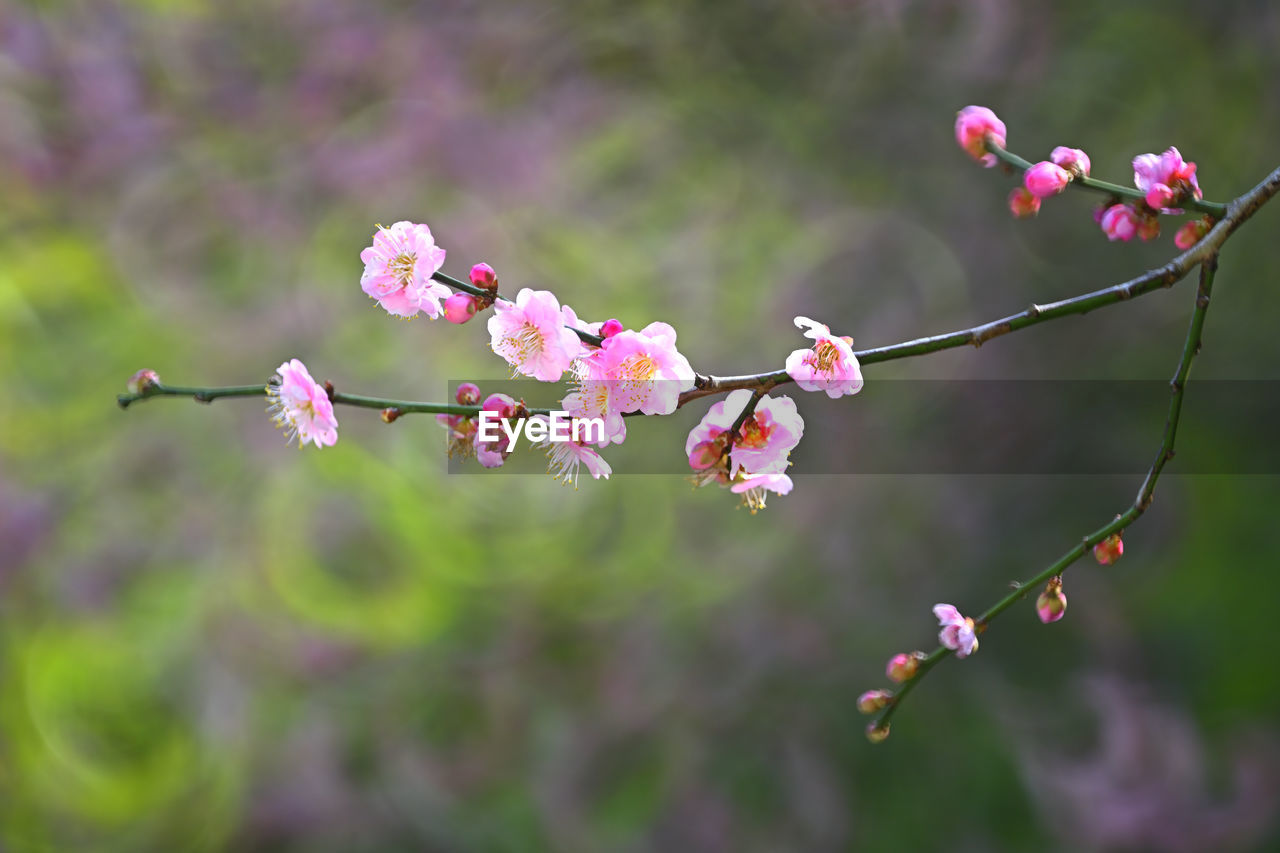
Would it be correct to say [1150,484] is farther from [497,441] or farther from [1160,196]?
[497,441]

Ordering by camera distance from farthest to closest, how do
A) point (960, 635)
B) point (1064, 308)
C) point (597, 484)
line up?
point (597, 484), point (960, 635), point (1064, 308)

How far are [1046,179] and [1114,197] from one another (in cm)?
5

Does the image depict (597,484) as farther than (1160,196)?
Yes

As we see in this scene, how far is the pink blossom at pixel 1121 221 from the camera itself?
511 millimetres

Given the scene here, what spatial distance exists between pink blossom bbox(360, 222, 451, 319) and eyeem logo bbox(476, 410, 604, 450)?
0.06m

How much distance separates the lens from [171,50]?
1495 millimetres

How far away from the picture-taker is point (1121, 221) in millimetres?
513

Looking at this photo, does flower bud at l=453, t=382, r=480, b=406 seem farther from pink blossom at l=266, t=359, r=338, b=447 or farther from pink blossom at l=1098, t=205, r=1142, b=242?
pink blossom at l=1098, t=205, r=1142, b=242

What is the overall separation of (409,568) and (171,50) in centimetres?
85

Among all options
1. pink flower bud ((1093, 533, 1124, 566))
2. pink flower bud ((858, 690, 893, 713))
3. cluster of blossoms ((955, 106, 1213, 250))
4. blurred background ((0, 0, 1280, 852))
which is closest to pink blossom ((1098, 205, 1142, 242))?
cluster of blossoms ((955, 106, 1213, 250))

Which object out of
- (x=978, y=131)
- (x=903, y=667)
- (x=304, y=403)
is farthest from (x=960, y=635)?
(x=304, y=403)

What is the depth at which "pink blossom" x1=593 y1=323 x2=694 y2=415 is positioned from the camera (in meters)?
0.45

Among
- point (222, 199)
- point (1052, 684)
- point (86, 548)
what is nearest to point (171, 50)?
point (222, 199)

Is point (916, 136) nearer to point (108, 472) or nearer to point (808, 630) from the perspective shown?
point (808, 630)
